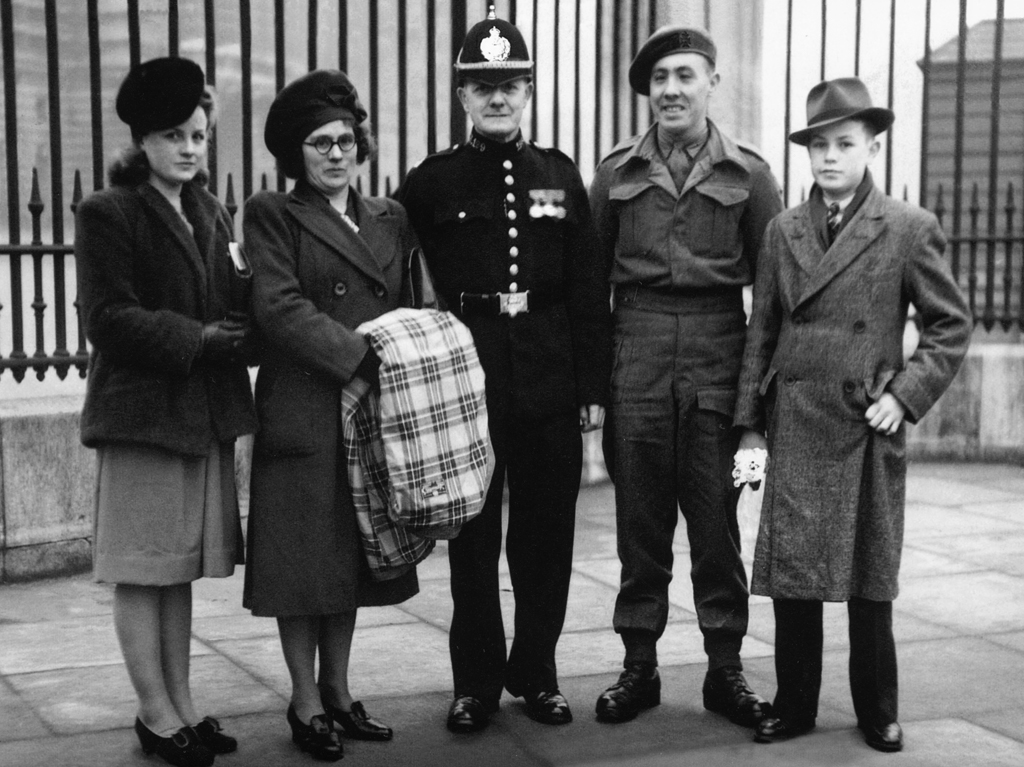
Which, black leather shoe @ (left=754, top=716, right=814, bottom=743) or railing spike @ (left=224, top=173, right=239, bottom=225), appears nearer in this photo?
black leather shoe @ (left=754, top=716, right=814, bottom=743)

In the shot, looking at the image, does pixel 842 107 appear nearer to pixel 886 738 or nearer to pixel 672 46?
pixel 672 46

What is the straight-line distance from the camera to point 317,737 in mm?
3900

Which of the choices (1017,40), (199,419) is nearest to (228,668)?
(199,419)

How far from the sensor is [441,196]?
4227 millimetres

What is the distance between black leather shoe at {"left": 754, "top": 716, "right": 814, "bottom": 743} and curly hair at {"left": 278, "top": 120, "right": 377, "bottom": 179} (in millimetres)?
1886

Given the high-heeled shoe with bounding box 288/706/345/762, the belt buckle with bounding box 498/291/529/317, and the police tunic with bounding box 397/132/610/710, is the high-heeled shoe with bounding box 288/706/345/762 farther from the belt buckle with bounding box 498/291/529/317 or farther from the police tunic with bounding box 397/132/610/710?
the belt buckle with bounding box 498/291/529/317

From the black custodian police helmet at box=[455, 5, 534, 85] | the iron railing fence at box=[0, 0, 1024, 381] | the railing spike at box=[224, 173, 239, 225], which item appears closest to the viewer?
the black custodian police helmet at box=[455, 5, 534, 85]

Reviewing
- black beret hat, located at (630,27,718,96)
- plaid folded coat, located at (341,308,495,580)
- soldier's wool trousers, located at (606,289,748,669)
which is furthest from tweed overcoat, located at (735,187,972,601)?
plaid folded coat, located at (341,308,495,580)

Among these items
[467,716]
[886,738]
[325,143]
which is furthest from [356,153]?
[886,738]

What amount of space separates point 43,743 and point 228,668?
84 centimetres

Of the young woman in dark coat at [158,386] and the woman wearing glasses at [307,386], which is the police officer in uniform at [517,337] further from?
the young woman in dark coat at [158,386]

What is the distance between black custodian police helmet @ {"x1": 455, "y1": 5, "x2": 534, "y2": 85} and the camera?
410 cm

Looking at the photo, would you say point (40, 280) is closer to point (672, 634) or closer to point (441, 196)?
point (441, 196)

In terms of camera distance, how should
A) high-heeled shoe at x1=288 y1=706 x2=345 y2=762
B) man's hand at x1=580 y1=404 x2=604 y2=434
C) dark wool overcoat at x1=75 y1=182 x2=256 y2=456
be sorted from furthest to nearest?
man's hand at x1=580 y1=404 x2=604 y2=434
high-heeled shoe at x1=288 y1=706 x2=345 y2=762
dark wool overcoat at x1=75 y1=182 x2=256 y2=456
